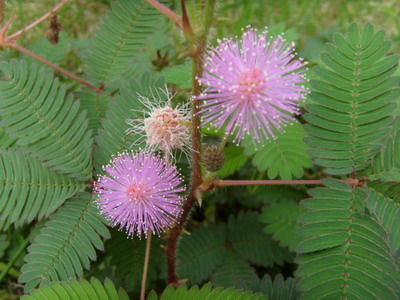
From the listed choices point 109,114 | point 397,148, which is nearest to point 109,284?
point 109,114

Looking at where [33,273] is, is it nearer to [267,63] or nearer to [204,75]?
[204,75]

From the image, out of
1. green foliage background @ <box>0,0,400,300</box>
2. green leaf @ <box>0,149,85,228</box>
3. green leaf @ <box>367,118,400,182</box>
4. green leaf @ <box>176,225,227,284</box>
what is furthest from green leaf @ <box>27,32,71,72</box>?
green leaf @ <box>367,118,400,182</box>

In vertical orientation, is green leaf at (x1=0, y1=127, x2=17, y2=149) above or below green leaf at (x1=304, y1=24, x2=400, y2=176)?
below

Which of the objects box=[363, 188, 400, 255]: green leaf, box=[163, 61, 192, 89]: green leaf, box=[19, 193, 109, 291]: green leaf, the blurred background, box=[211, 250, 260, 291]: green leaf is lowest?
box=[211, 250, 260, 291]: green leaf

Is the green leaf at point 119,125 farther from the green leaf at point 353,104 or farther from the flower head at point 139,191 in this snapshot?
the green leaf at point 353,104

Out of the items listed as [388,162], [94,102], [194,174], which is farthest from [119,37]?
[388,162]

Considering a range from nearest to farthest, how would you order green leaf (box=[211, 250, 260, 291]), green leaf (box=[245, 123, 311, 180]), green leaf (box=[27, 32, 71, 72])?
1. green leaf (box=[245, 123, 311, 180])
2. green leaf (box=[211, 250, 260, 291])
3. green leaf (box=[27, 32, 71, 72])

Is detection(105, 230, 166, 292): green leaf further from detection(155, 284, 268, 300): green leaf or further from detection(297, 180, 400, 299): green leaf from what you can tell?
detection(297, 180, 400, 299): green leaf

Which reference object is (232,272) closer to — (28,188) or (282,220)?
(282,220)
